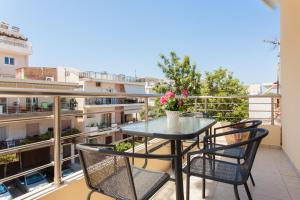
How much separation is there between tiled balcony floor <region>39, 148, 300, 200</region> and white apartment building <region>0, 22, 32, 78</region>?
1547 centimetres

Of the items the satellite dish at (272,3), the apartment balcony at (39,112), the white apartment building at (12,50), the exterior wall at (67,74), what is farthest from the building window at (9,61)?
the satellite dish at (272,3)

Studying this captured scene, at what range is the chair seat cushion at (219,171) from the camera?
5.13 ft

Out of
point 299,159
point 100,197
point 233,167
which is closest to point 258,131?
point 233,167

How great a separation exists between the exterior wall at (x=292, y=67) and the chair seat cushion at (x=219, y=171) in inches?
59.8

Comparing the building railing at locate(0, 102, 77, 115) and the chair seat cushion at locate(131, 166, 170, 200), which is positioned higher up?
the building railing at locate(0, 102, 77, 115)

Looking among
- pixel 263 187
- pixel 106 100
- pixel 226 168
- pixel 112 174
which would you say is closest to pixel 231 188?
pixel 263 187

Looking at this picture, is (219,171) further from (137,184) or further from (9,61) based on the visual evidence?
(9,61)

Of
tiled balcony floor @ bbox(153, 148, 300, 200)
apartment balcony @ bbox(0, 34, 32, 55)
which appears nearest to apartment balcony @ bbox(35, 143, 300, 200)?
tiled balcony floor @ bbox(153, 148, 300, 200)

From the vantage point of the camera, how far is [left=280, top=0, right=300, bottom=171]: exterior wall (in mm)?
2770

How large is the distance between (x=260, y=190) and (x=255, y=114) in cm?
378

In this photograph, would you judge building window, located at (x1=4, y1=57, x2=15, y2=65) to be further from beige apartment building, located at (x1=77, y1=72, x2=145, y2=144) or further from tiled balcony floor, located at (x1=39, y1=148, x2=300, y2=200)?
tiled balcony floor, located at (x1=39, y1=148, x2=300, y2=200)

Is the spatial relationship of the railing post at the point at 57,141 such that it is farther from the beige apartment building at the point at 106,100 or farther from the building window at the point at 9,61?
the building window at the point at 9,61

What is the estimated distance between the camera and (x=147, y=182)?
1.39 metres

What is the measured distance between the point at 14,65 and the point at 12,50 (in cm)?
118
